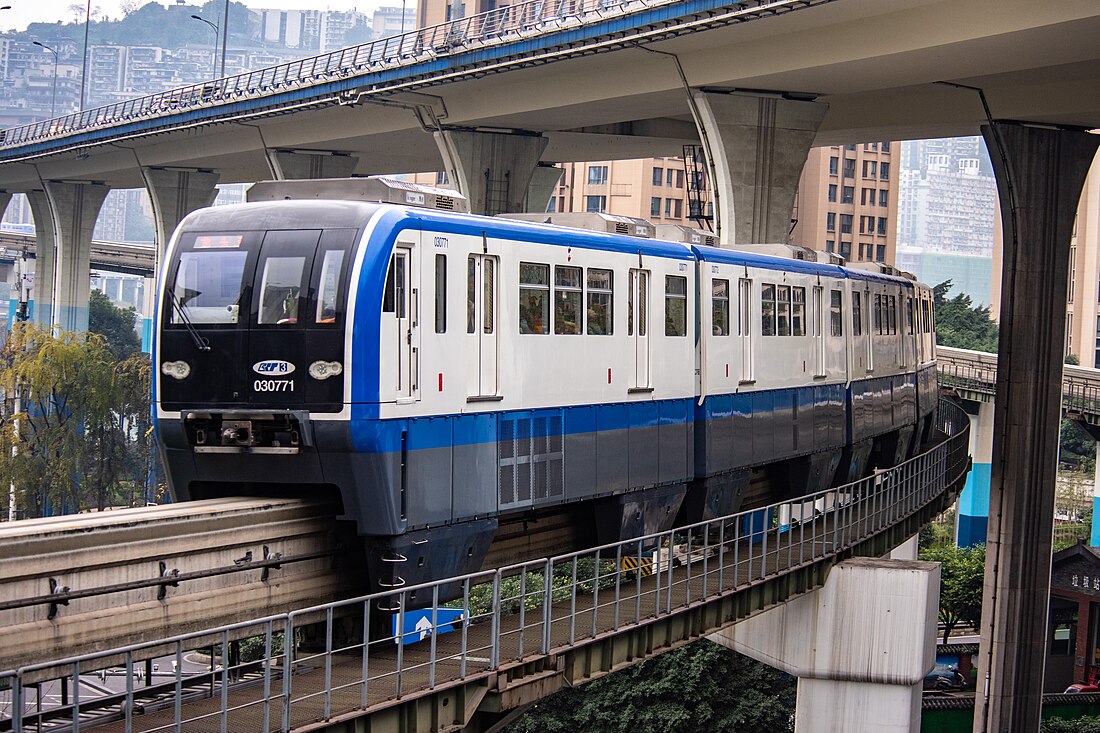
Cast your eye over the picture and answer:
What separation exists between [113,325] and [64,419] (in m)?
68.3

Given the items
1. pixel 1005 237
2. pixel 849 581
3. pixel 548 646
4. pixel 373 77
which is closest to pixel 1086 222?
pixel 1005 237

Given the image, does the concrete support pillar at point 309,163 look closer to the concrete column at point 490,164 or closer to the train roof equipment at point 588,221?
the concrete column at point 490,164

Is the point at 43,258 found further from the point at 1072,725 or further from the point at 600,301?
the point at 600,301

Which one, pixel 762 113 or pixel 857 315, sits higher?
pixel 762 113

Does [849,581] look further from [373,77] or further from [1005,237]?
[373,77]

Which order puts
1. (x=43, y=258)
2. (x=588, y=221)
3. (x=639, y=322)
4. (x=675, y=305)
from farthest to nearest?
1. (x=43, y=258)
2. (x=675, y=305)
3. (x=639, y=322)
4. (x=588, y=221)

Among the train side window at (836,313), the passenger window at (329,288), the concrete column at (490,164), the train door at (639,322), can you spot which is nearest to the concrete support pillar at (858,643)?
the train side window at (836,313)

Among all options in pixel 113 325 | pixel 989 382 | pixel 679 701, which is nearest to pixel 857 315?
pixel 679 701

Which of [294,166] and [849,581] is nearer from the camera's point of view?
[849,581]

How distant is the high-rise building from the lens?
376 feet

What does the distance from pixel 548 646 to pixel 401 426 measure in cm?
258

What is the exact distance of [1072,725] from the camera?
4891 cm

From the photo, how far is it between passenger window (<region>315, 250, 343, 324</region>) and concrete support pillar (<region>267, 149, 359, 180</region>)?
137 feet

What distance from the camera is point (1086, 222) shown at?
104 m
